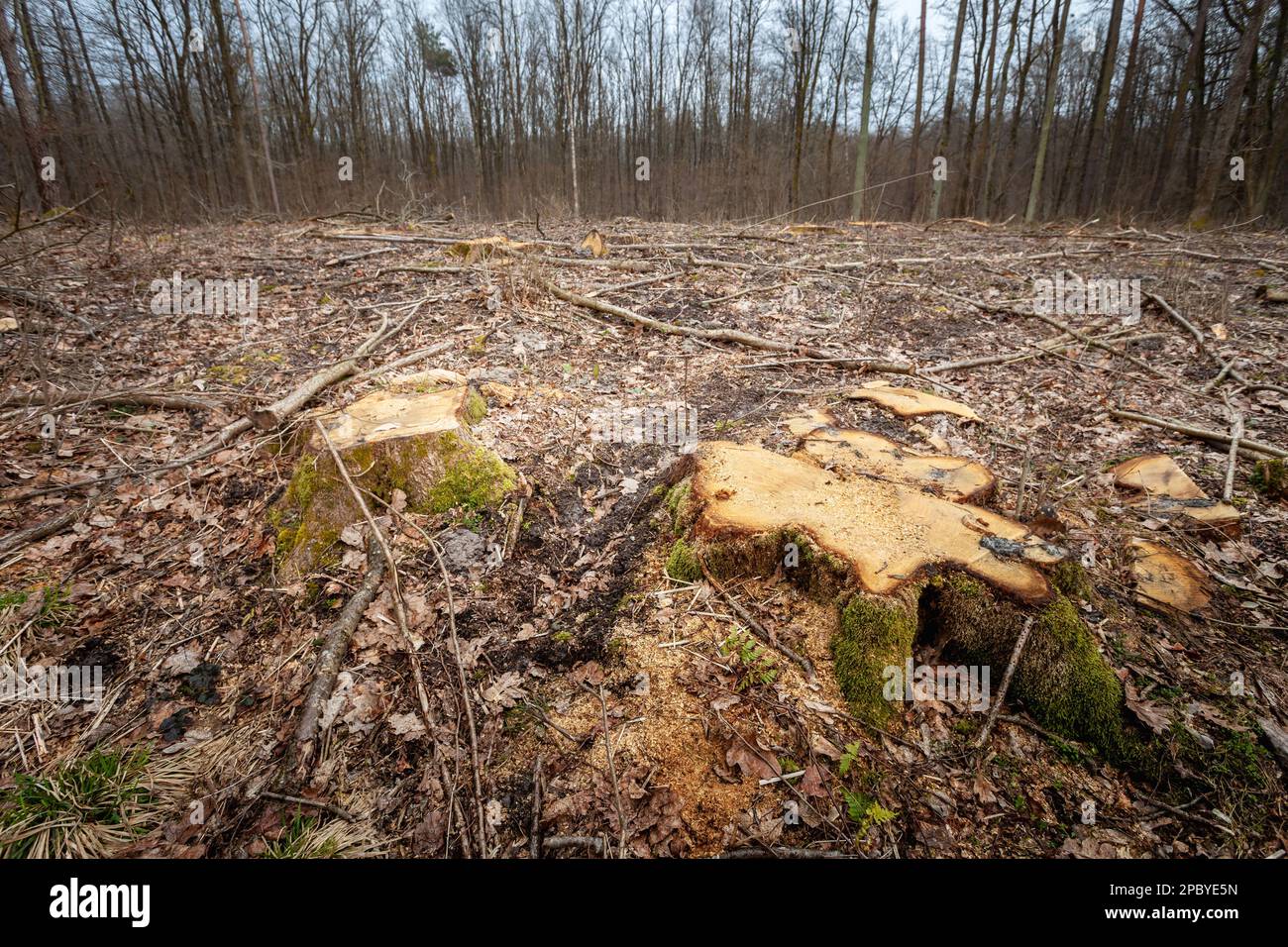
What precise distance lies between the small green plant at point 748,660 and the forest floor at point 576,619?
16 mm

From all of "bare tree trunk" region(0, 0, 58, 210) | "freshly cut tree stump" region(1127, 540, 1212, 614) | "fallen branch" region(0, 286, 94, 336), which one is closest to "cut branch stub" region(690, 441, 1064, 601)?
"freshly cut tree stump" region(1127, 540, 1212, 614)

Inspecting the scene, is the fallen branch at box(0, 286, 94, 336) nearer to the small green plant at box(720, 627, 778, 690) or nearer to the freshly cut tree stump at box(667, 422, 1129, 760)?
the freshly cut tree stump at box(667, 422, 1129, 760)

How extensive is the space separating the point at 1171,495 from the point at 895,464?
177cm

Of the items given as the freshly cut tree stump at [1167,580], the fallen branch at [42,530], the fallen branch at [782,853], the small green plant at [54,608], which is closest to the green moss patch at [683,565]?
the fallen branch at [782,853]

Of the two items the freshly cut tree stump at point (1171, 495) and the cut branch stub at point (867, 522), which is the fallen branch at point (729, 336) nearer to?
the freshly cut tree stump at point (1171, 495)

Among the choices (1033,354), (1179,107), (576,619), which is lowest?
(576,619)

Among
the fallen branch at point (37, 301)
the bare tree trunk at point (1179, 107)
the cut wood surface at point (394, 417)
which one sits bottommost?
the cut wood surface at point (394, 417)

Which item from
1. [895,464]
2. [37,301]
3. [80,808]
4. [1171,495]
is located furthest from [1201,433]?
[37,301]

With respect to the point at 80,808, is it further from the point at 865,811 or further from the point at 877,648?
the point at 877,648

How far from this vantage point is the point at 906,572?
2133mm

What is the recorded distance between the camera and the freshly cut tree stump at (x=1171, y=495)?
9.59ft

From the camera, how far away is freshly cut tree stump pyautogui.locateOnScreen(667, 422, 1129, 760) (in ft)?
6.68
